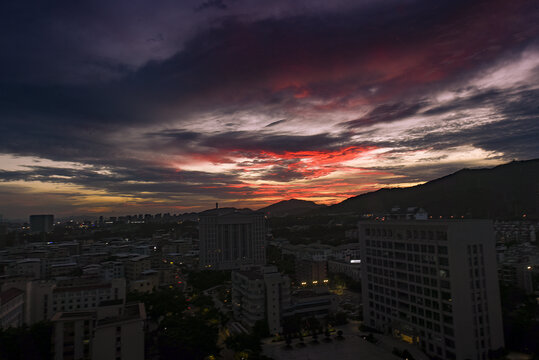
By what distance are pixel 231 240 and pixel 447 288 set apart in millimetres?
48472

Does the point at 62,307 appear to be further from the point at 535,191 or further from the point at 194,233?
the point at 535,191

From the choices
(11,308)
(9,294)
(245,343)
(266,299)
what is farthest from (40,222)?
(245,343)

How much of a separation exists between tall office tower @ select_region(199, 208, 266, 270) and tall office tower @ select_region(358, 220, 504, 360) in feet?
138

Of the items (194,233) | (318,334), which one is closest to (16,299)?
(318,334)

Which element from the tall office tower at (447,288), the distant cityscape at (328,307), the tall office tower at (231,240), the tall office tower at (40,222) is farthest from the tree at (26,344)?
the tall office tower at (40,222)

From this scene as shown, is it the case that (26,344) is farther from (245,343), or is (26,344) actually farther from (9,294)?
(245,343)

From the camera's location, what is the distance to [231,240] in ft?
218

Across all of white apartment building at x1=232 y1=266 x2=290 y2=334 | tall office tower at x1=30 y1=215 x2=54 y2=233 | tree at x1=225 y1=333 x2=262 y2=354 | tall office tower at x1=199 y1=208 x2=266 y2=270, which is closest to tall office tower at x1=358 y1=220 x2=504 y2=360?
white apartment building at x1=232 y1=266 x2=290 y2=334

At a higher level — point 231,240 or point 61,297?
point 231,240

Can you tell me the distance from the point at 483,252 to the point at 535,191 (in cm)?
11557

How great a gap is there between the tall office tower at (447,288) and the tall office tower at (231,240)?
42099 mm

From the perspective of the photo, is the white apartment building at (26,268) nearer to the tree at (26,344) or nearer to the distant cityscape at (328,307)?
the distant cityscape at (328,307)

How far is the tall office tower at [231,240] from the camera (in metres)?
64.2

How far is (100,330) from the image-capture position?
19219mm
